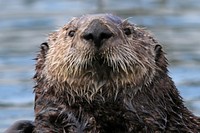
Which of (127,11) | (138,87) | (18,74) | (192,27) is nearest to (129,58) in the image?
(138,87)

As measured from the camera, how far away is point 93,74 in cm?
664

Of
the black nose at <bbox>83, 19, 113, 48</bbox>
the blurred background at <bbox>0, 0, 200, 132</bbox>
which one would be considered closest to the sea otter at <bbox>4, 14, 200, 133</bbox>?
the black nose at <bbox>83, 19, 113, 48</bbox>

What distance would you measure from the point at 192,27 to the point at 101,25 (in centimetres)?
723

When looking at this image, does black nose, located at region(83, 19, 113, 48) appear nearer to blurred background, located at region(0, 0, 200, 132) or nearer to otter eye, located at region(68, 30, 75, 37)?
otter eye, located at region(68, 30, 75, 37)

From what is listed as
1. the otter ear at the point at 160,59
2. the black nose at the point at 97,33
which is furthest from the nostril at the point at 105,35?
the otter ear at the point at 160,59

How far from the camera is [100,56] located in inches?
257

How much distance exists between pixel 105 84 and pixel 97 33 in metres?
0.45

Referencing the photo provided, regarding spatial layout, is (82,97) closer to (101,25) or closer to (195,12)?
(101,25)

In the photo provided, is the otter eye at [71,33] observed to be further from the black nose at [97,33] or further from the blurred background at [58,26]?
the blurred background at [58,26]

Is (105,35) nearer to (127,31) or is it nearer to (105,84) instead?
(105,84)

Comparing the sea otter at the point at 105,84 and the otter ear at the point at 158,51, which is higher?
the otter ear at the point at 158,51

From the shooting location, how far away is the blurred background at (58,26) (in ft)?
35.9

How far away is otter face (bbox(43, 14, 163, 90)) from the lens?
654 cm

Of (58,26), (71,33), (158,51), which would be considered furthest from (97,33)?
(58,26)
